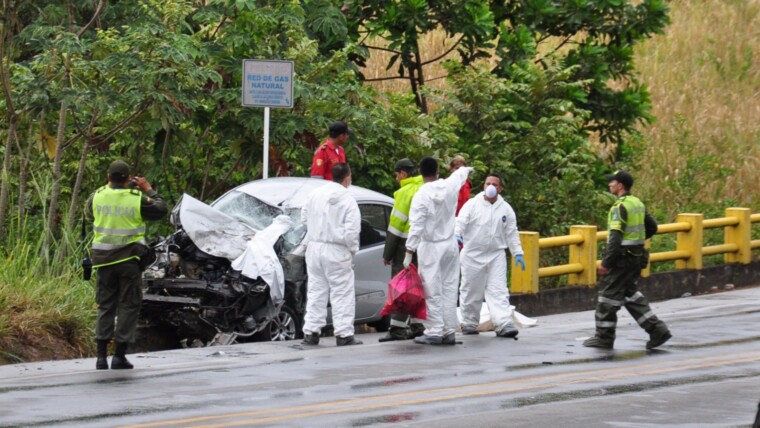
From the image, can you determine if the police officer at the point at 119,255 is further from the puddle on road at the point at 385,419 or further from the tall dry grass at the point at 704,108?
the tall dry grass at the point at 704,108

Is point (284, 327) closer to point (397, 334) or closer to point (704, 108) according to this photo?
point (397, 334)

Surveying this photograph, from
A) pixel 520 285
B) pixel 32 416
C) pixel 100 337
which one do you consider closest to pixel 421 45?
pixel 520 285

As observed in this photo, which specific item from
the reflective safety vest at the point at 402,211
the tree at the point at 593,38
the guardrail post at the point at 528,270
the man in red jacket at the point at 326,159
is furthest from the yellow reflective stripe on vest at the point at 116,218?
the tree at the point at 593,38

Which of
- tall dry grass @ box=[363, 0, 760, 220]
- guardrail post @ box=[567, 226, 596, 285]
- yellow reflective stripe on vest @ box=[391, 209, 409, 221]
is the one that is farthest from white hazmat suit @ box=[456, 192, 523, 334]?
tall dry grass @ box=[363, 0, 760, 220]

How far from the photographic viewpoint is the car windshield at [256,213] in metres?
15.4

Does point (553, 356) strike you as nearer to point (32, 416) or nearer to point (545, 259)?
Answer: point (32, 416)

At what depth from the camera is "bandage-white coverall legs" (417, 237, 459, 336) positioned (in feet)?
48.8

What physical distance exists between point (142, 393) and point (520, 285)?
775cm

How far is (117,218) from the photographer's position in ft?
42.5

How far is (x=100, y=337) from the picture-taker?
12.8 m

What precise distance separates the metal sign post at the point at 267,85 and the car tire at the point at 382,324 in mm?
2238

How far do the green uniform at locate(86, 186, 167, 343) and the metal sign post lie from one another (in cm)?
434

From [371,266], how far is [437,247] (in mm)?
1228

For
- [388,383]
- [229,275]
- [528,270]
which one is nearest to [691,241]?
[528,270]
